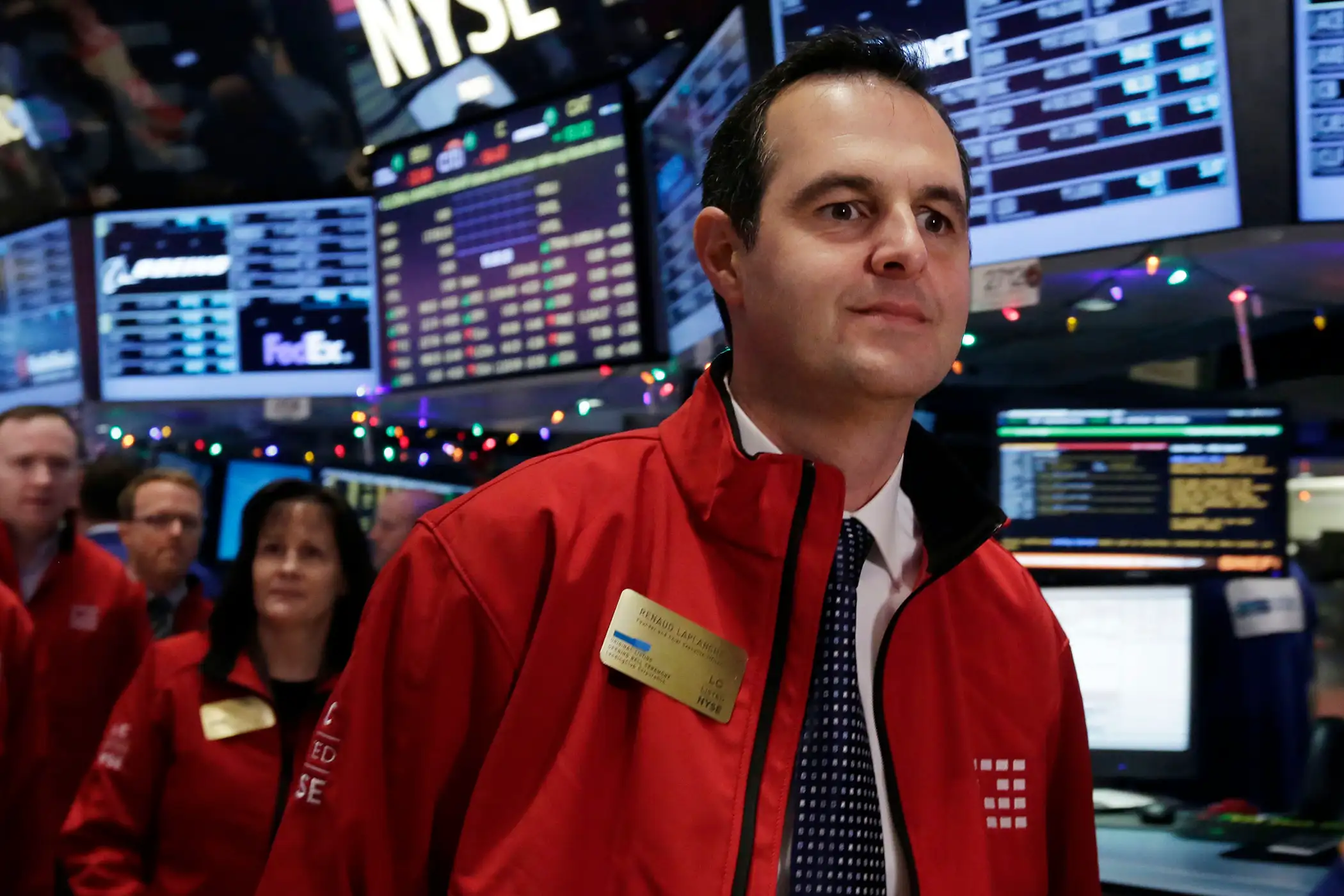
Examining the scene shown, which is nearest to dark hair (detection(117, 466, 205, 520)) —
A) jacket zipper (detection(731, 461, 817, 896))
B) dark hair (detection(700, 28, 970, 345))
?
dark hair (detection(700, 28, 970, 345))

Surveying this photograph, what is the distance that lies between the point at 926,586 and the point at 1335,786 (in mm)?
1804

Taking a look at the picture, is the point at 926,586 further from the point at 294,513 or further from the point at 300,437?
the point at 300,437

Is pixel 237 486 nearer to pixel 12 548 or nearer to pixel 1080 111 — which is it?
pixel 12 548

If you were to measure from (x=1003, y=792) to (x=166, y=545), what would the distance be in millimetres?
2801

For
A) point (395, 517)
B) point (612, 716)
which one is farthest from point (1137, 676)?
point (395, 517)

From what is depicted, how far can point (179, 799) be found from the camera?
2.22 metres

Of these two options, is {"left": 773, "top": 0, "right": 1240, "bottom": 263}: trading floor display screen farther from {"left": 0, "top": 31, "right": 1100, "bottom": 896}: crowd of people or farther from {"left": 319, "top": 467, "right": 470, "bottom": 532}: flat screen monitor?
{"left": 319, "top": 467, "right": 470, "bottom": 532}: flat screen monitor

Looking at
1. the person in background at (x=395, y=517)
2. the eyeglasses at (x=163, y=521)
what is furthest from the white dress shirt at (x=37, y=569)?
the person in background at (x=395, y=517)

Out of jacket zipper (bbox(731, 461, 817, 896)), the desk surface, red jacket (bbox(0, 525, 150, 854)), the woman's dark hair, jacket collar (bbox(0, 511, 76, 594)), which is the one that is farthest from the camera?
red jacket (bbox(0, 525, 150, 854))

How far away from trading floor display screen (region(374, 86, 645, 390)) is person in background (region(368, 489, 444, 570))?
0.40 meters

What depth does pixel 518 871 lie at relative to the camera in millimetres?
970

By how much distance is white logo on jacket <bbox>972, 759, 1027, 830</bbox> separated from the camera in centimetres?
113

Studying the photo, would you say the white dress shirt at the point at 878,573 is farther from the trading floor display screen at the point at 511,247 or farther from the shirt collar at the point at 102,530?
the shirt collar at the point at 102,530

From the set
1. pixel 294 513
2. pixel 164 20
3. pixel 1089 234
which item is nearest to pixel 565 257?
pixel 294 513
